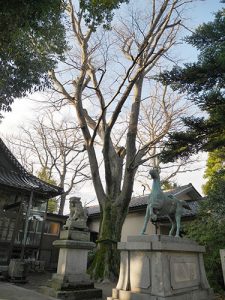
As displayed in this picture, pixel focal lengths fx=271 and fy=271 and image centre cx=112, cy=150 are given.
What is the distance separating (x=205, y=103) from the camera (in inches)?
351

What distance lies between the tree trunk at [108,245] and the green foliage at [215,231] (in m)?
3.66

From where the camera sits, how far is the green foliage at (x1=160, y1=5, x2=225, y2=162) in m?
8.59

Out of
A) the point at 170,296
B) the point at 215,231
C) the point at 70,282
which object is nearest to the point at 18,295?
the point at 70,282

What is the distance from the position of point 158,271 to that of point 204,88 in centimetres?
597

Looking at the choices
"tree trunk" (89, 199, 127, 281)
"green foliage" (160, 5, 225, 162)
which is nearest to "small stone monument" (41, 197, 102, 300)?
"tree trunk" (89, 199, 127, 281)

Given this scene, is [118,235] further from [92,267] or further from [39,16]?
[39,16]

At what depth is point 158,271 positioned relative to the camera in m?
6.06

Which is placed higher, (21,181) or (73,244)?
(21,181)

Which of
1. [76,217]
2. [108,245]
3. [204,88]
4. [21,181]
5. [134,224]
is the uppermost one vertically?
[204,88]

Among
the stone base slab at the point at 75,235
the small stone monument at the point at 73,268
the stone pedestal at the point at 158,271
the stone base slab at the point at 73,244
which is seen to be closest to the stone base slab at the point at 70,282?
the small stone monument at the point at 73,268

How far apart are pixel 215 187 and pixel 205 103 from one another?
2.97 meters

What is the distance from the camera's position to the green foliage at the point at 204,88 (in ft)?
28.2

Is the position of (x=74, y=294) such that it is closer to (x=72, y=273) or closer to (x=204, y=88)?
(x=72, y=273)

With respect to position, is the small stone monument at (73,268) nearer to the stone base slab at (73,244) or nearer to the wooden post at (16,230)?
the stone base slab at (73,244)
